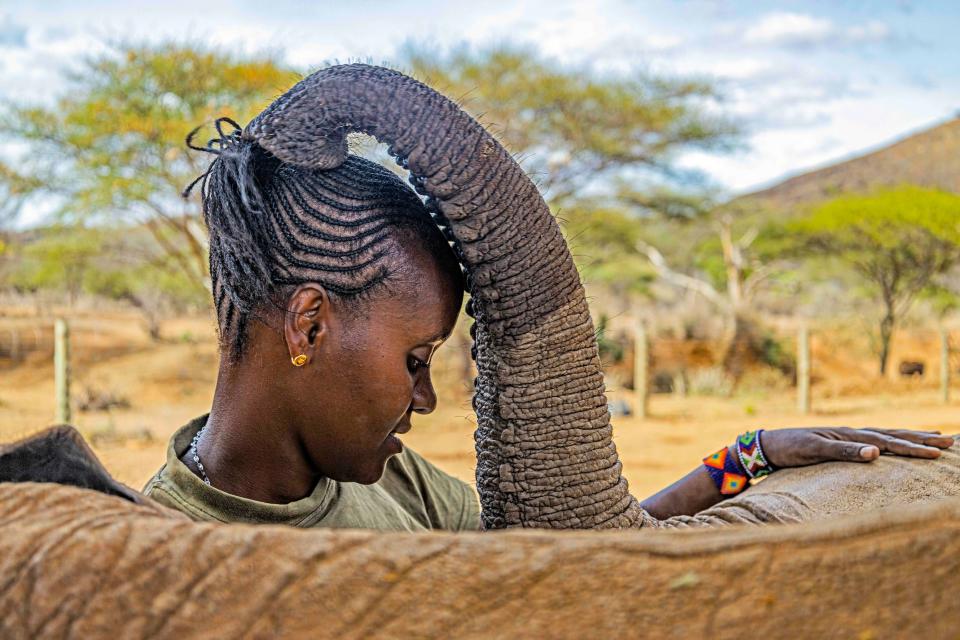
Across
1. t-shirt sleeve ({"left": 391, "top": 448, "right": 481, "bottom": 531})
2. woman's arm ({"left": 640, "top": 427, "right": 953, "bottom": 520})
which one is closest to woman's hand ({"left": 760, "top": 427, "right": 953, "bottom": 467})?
woman's arm ({"left": 640, "top": 427, "right": 953, "bottom": 520})

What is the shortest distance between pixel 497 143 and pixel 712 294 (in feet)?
76.4

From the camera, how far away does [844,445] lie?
1.66 meters

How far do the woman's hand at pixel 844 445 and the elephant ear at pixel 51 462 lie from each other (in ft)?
4.23

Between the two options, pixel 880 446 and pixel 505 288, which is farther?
pixel 880 446

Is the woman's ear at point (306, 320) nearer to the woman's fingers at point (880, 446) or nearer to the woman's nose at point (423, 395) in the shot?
the woman's nose at point (423, 395)

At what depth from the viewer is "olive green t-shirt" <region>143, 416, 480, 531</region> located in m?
1.35

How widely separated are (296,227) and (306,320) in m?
0.13

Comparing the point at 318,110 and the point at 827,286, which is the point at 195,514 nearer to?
the point at 318,110

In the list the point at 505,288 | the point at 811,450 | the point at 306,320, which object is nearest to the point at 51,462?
the point at 306,320

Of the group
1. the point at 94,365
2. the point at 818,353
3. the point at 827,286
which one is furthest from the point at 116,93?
the point at 827,286

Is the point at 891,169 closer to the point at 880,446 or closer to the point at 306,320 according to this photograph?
the point at 880,446

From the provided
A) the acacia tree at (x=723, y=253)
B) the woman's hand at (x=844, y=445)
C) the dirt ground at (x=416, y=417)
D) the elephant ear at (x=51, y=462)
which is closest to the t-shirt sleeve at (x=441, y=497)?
the woman's hand at (x=844, y=445)

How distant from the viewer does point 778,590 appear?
0.57 m

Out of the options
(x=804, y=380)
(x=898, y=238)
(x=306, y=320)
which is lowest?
(x=804, y=380)
